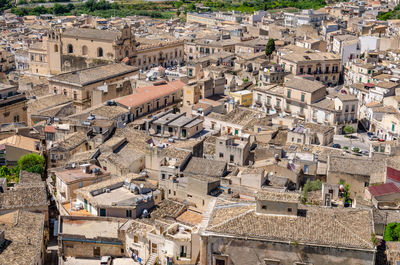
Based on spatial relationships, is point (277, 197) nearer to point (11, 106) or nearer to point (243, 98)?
point (11, 106)

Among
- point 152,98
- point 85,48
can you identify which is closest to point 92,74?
point 152,98

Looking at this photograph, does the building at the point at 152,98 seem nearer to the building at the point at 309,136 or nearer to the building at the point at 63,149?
the building at the point at 63,149

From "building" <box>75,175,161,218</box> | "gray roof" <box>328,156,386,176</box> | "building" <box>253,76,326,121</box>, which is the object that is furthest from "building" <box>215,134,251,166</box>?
"building" <box>253,76,326,121</box>

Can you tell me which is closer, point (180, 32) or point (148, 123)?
point (148, 123)

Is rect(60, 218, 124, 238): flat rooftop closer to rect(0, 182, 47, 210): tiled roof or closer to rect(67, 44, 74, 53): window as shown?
rect(0, 182, 47, 210): tiled roof

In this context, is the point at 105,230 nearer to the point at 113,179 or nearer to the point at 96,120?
the point at 113,179

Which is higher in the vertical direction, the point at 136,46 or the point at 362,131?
the point at 136,46

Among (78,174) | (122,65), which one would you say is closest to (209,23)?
(122,65)
